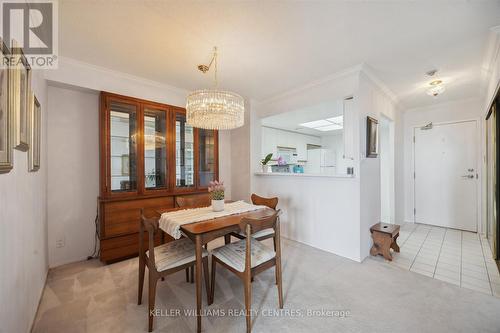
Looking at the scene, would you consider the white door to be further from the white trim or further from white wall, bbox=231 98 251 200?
white wall, bbox=231 98 251 200

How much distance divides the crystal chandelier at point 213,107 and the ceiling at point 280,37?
39cm

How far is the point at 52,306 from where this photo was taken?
1721 millimetres

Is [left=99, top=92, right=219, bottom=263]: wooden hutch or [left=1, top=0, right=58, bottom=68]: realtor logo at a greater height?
[left=1, top=0, right=58, bottom=68]: realtor logo

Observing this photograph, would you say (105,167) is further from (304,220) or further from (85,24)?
(304,220)

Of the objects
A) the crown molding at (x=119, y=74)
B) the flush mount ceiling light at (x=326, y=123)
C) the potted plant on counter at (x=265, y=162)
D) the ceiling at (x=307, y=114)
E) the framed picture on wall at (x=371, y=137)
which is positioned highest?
the crown molding at (x=119, y=74)

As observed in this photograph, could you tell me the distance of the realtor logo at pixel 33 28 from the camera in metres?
1.16

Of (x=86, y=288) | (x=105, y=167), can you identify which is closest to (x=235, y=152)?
(x=105, y=167)

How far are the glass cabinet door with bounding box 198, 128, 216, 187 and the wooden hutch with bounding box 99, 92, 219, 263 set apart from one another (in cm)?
7

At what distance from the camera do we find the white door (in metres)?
3.60

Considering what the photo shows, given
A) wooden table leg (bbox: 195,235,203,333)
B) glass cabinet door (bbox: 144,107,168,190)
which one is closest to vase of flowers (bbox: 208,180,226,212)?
wooden table leg (bbox: 195,235,203,333)

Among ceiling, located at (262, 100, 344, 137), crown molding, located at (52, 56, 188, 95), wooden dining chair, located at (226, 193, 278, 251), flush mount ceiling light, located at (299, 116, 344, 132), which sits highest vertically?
crown molding, located at (52, 56, 188, 95)

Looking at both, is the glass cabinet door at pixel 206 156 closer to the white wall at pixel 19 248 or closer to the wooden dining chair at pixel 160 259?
the wooden dining chair at pixel 160 259

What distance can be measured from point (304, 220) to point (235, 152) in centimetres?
180

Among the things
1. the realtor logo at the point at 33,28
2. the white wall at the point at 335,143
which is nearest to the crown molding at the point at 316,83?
the realtor logo at the point at 33,28
